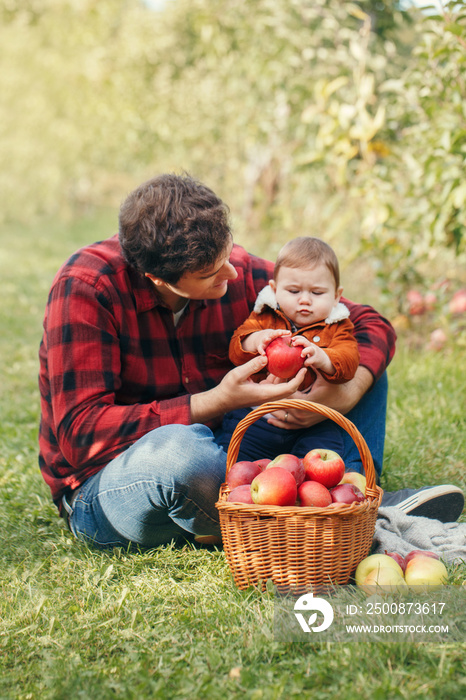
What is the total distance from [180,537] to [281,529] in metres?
0.68

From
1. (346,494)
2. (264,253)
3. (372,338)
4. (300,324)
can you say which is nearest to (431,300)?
(372,338)

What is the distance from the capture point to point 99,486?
7.59 ft

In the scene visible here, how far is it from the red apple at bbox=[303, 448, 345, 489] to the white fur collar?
66cm

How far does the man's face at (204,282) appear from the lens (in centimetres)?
236

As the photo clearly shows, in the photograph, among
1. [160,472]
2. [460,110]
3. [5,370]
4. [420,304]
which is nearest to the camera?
[160,472]

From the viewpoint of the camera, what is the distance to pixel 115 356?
2.40 metres

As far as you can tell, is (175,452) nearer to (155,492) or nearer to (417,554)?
(155,492)

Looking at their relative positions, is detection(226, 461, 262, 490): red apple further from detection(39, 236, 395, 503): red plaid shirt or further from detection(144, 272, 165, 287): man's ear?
detection(144, 272, 165, 287): man's ear

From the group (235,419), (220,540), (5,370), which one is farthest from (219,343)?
(5,370)

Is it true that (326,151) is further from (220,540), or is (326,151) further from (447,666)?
(447,666)

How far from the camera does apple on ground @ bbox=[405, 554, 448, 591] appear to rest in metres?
2.10

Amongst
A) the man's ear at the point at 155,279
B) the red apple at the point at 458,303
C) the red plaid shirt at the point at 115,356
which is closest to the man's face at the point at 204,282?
the man's ear at the point at 155,279

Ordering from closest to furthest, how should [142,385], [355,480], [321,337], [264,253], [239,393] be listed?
[239,393]
[355,480]
[142,385]
[321,337]
[264,253]

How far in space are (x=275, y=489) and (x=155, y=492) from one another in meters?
0.43
